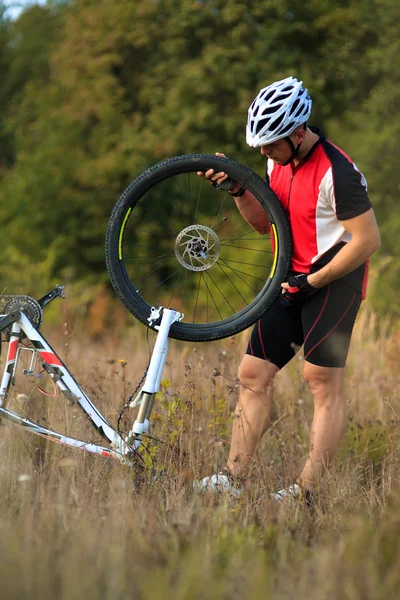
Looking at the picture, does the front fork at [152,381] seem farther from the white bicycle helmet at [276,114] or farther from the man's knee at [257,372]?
the white bicycle helmet at [276,114]

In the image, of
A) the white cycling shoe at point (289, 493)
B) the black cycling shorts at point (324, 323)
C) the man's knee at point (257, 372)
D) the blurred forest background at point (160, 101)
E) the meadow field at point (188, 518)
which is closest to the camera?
the meadow field at point (188, 518)

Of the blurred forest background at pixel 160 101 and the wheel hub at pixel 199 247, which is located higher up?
the blurred forest background at pixel 160 101

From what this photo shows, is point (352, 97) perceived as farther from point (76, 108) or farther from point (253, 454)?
point (253, 454)

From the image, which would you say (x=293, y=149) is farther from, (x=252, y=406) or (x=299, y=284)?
(x=252, y=406)

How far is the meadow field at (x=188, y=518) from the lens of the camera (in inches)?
88.5

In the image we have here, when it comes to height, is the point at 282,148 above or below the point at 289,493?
above

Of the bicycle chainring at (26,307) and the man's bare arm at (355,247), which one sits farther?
the bicycle chainring at (26,307)

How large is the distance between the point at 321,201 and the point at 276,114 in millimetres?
467

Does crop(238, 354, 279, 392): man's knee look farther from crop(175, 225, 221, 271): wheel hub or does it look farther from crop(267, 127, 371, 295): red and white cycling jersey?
crop(175, 225, 221, 271): wheel hub

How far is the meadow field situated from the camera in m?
2.25

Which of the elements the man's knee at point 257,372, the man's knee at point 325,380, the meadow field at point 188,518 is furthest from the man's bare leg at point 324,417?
the man's knee at point 257,372

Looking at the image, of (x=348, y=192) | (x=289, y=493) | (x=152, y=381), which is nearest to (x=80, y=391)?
(x=152, y=381)

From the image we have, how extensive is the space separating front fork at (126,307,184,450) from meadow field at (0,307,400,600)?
0.61 feet

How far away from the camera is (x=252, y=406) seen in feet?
13.0
